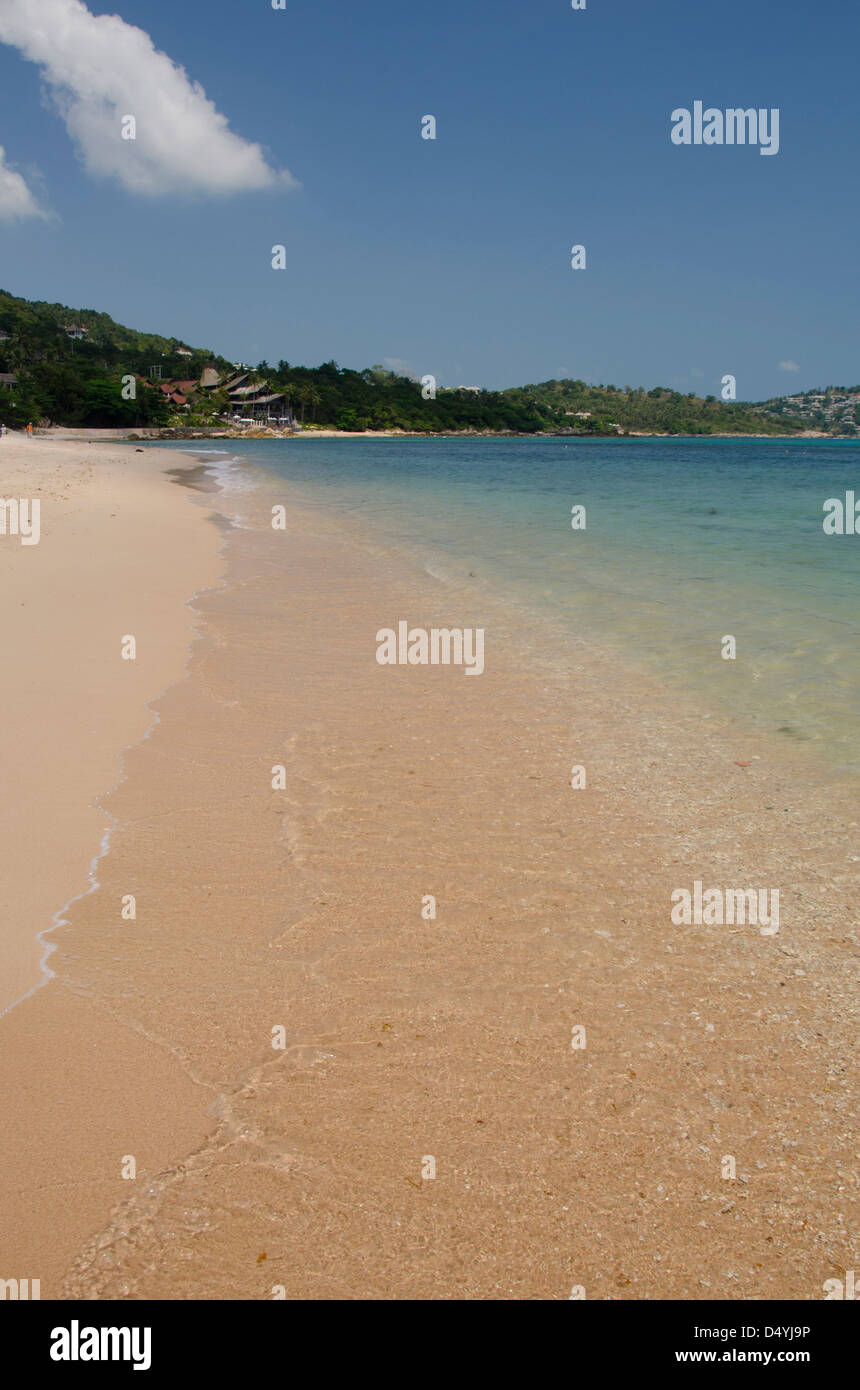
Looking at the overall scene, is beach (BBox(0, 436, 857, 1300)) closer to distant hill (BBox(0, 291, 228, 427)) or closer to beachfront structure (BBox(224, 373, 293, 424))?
distant hill (BBox(0, 291, 228, 427))

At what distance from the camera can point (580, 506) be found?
83.0 feet

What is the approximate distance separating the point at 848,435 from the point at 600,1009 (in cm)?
21099

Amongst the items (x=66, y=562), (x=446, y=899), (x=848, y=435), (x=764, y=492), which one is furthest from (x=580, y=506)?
(x=848, y=435)

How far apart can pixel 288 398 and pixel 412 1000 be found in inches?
5997

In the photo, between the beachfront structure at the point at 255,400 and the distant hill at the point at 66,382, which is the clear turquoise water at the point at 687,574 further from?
the beachfront structure at the point at 255,400

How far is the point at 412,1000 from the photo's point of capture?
3.48 meters

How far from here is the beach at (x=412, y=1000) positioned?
2453 millimetres

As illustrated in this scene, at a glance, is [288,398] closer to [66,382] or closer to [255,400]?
[255,400]

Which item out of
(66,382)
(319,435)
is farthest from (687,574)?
(319,435)

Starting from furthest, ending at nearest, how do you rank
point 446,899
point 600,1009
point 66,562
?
1. point 66,562
2. point 446,899
3. point 600,1009

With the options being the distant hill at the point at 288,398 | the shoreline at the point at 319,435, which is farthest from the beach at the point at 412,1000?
the distant hill at the point at 288,398

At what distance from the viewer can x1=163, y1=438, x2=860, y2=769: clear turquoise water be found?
7789 mm
